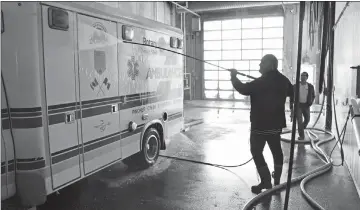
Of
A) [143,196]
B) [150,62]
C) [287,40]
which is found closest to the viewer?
[143,196]

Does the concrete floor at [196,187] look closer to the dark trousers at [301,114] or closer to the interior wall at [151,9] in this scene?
the dark trousers at [301,114]

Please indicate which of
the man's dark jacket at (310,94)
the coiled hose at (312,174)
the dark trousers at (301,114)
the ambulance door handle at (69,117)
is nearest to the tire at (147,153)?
the ambulance door handle at (69,117)

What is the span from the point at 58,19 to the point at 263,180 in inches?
148

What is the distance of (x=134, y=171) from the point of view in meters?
6.80

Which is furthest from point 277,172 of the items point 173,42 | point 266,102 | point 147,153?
point 173,42

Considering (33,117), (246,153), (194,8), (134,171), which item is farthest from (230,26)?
(33,117)

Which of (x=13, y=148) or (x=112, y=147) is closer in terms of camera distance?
(x=13, y=148)

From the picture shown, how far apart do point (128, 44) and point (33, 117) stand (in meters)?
2.43

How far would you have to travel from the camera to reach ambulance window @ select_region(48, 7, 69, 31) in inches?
166

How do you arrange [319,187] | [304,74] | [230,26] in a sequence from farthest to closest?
[230,26] → [304,74] → [319,187]

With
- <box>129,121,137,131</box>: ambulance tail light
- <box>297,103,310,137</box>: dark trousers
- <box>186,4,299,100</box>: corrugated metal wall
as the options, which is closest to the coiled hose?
<box>297,103,310,137</box>: dark trousers

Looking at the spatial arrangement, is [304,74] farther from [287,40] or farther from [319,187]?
[287,40]

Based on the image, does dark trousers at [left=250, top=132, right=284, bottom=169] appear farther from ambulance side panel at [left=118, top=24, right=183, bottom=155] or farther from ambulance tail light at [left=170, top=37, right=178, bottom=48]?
ambulance tail light at [left=170, top=37, right=178, bottom=48]

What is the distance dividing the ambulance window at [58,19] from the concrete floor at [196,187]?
2.51 metres
